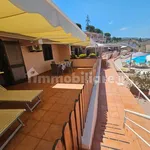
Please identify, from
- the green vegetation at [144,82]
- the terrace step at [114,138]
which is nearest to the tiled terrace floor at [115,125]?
the terrace step at [114,138]

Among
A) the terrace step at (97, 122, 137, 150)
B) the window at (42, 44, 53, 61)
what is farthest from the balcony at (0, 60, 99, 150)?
the window at (42, 44, 53, 61)

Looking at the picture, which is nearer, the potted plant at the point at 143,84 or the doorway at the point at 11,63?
the doorway at the point at 11,63

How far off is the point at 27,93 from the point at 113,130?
2.90m

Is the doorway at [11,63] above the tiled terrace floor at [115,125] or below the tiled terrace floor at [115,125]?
above

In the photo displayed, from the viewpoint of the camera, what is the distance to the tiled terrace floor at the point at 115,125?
2654mm

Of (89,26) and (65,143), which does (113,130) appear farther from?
(89,26)

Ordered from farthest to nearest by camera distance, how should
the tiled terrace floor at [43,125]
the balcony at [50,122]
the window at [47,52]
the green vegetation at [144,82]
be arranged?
the green vegetation at [144,82] < the window at [47,52] < the tiled terrace floor at [43,125] < the balcony at [50,122]

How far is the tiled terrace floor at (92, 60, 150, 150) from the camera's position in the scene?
8.71ft

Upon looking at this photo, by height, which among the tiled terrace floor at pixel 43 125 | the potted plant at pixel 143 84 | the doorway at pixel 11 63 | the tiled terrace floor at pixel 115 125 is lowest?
the potted plant at pixel 143 84

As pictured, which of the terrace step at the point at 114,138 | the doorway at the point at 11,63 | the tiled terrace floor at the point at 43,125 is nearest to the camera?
the tiled terrace floor at the point at 43,125

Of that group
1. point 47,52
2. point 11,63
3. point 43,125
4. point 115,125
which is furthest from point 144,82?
point 11,63

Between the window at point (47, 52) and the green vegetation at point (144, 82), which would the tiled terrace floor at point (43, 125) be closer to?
the window at point (47, 52)

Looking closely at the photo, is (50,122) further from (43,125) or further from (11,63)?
(11,63)

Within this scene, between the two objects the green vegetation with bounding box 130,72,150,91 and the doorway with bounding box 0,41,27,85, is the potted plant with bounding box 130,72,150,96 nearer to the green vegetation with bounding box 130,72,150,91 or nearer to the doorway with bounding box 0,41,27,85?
the green vegetation with bounding box 130,72,150,91
